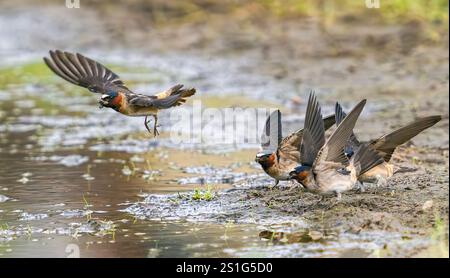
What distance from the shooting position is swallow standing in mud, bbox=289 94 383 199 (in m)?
7.47

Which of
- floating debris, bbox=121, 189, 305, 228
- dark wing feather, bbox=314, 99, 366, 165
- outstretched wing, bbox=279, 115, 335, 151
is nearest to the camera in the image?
dark wing feather, bbox=314, 99, 366, 165

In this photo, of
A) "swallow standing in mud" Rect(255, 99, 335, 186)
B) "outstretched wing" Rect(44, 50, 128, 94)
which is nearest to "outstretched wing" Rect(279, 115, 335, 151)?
"swallow standing in mud" Rect(255, 99, 335, 186)

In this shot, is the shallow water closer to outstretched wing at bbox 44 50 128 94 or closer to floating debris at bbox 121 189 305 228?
floating debris at bbox 121 189 305 228

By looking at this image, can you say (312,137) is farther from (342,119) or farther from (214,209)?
(214,209)

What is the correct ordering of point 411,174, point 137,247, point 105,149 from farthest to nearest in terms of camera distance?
point 105,149 → point 411,174 → point 137,247

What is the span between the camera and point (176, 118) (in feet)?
46.2

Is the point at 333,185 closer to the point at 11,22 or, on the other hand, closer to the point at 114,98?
the point at 114,98

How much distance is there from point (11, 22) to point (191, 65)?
5911mm

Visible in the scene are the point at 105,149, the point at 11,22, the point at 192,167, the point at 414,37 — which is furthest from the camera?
the point at 11,22

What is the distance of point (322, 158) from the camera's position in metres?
7.53

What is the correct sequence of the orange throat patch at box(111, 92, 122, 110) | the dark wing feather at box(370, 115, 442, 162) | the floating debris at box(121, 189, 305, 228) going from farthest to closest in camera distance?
the dark wing feather at box(370, 115, 442, 162)
the floating debris at box(121, 189, 305, 228)
the orange throat patch at box(111, 92, 122, 110)
